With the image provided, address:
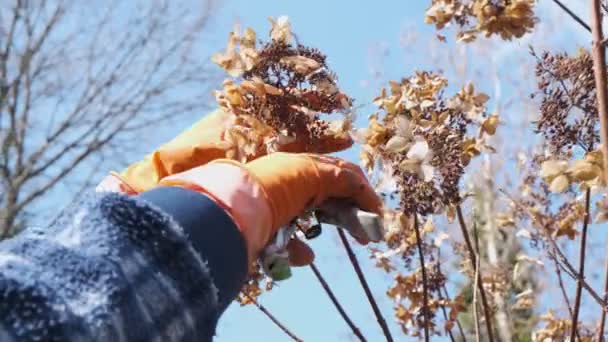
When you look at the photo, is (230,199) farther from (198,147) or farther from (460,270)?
(460,270)

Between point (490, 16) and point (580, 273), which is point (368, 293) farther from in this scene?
point (490, 16)

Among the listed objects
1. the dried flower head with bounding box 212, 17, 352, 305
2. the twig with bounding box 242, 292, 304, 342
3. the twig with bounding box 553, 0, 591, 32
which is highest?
the twig with bounding box 553, 0, 591, 32

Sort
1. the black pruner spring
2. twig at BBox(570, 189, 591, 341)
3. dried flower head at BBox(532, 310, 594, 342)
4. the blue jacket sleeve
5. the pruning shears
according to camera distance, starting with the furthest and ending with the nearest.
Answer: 1. dried flower head at BBox(532, 310, 594, 342)
2. twig at BBox(570, 189, 591, 341)
3. the black pruner spring
4. the pruning shears
5. the blue jacket sleeve

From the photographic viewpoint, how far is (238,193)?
2.03 ft

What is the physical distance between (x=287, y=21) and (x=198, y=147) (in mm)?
186

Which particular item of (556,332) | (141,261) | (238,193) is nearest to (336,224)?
(238,193)

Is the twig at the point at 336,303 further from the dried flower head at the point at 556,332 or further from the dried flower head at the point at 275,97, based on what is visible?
the dried flower head at the point at 556,332

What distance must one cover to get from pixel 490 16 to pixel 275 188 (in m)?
0.47

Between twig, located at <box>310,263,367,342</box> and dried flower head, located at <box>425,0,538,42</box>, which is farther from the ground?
dried flower head, located at <box>425,0,538,42</box>

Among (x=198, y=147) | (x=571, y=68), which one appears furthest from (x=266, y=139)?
(x=571, y=68)

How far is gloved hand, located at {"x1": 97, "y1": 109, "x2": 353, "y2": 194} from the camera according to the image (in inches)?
33.6

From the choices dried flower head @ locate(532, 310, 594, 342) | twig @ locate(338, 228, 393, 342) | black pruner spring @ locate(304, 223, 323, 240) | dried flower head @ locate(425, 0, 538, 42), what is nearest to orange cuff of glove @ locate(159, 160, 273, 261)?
black pruner spring @ locate(304, 223, 323, 240)

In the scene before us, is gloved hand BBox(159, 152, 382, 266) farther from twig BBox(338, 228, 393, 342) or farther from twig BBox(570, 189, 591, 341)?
twig BBox(570, 189, 591, 341)

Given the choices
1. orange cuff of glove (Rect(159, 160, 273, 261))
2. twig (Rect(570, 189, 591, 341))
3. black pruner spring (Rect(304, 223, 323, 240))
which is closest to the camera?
orange cuff of glove (Rect(159, 160, 273, 261))
